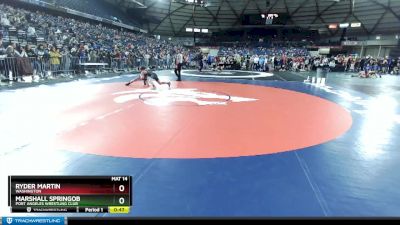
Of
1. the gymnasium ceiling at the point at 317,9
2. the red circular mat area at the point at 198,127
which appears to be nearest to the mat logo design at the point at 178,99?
the red circular mat area at the point at 198,127

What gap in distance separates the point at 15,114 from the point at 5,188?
12.9 ft

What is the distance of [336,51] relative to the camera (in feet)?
161

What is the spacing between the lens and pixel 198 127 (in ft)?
18.2

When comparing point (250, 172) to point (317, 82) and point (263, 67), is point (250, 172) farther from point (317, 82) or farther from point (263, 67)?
point (263, 67)

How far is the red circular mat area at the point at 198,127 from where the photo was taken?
14.3 ft

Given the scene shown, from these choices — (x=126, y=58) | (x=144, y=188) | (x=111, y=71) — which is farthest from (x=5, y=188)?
(x=126, y=58)

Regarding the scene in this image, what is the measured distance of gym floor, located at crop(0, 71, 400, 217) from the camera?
2846 mm

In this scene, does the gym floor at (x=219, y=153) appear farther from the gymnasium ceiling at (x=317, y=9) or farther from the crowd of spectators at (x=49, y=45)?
the gymnasium ceiling at (x=317, y=9)
